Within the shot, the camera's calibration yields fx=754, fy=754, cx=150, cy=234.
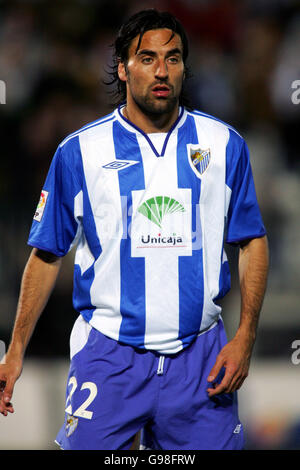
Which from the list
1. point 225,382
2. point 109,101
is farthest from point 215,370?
point 109,101

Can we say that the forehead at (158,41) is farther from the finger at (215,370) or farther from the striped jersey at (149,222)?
the finger at (215,370)

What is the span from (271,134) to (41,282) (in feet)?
12.9

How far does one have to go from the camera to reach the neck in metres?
2.90

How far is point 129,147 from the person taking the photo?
2.88m

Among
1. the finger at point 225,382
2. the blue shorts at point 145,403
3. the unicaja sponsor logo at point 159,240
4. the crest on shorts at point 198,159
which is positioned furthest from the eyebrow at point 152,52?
the finger at point 225,382

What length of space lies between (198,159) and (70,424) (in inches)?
43.3

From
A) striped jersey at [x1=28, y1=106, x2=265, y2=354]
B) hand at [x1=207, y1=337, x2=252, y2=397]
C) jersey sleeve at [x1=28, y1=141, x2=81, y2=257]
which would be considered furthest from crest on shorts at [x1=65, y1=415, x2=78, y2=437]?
jersey sleeve at [x1=28, y1=141, x2=81, y2=257]

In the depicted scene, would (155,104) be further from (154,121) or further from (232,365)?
(232,365)

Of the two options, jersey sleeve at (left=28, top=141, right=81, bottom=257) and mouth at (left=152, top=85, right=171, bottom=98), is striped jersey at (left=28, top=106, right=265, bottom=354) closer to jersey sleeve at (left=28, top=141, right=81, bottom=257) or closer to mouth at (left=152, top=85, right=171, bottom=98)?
jersey sleeve at (left=28, top=141, right=81, bottom=257)

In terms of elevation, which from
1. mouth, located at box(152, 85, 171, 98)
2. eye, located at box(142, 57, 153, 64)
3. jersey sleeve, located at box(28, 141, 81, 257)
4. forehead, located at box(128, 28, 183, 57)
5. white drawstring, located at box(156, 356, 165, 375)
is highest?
forehead, located at box(128, 28, 183, 57)

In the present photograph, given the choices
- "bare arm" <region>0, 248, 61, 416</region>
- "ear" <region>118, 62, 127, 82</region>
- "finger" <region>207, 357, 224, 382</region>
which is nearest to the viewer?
"finger" <region>207, 357, 224, 382</region>

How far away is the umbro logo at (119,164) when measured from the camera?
2830 mm

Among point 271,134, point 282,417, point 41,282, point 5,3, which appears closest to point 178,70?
point 41,282

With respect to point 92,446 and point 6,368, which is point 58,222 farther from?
point 92,446
